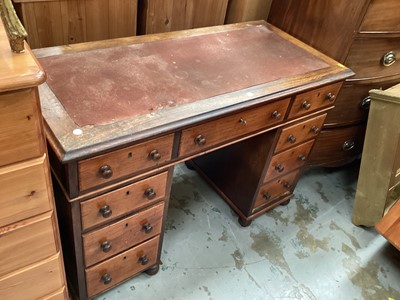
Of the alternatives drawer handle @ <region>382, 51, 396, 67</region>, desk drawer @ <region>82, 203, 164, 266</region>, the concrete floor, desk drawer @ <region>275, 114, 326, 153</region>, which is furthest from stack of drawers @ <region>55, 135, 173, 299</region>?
drawer handle @ <region>382, 51, 396, 67</region>


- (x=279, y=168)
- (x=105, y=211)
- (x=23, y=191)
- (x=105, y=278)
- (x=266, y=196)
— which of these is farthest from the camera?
(x=266, y=196)

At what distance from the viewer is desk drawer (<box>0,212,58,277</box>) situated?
2.78ft

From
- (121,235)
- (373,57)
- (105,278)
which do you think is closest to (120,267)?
→ (105,278)

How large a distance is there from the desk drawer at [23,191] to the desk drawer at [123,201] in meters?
0.22

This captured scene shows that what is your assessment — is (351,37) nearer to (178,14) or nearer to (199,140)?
(178,14)

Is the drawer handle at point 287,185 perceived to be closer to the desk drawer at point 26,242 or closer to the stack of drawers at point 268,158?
the stack of drawers at point 268,158

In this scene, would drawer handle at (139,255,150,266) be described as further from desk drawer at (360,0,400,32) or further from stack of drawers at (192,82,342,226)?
desk drawer at (360,0,400,32)

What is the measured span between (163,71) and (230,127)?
11.8 inches

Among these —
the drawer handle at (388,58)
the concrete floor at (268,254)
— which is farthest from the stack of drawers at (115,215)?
the drawer handle at (388,58)

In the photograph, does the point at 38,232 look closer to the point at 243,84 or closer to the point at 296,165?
the point at 243,84

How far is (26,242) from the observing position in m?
0.89

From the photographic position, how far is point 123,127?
0.99 m

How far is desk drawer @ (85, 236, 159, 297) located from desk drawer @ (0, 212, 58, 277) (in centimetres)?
37

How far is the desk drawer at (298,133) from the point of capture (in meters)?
1.55
